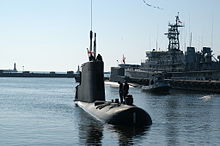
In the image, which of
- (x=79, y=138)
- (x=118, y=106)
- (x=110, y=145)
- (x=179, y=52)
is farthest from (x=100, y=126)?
(x=179, y=52)

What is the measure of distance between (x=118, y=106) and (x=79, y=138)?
6.48 metres

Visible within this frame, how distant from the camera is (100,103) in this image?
39.2m

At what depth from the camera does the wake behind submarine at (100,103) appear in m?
30.3

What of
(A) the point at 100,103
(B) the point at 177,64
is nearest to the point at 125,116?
(A) the point at 100,103

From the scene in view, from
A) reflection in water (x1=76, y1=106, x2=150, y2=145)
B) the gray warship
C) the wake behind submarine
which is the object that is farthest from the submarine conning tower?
the gray warship

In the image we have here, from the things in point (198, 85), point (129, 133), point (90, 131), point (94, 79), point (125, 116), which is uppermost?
point (94, 79)

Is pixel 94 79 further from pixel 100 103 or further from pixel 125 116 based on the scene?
pixel 125 116

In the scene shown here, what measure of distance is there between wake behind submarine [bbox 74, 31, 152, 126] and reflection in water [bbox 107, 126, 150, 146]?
0.71 metres

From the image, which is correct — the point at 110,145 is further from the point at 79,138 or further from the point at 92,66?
the point at 92,66

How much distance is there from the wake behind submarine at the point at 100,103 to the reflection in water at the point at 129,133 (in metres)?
0.71

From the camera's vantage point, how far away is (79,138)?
27.0 m

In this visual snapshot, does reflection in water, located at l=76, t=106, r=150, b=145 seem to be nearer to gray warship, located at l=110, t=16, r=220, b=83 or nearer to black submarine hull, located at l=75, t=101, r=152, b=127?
black submarine hull, located at l=75, t=101, r=152, b=127

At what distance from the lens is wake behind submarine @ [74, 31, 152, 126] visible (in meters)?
30.3

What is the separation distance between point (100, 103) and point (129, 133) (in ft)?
37.3
